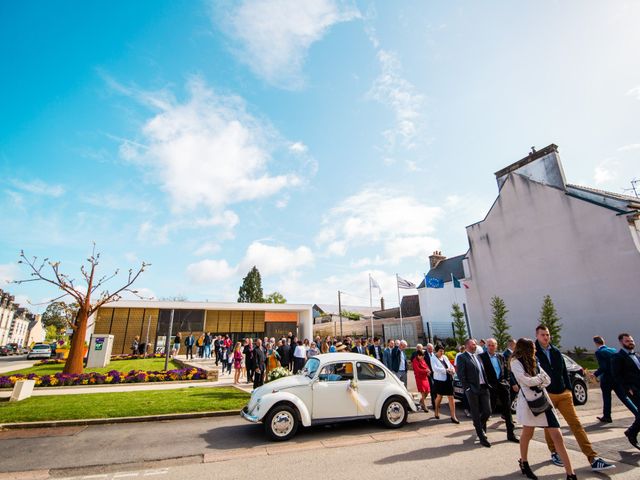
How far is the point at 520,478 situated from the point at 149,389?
509 inches

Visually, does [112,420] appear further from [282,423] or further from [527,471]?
[527,471]

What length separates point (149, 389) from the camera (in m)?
12.6

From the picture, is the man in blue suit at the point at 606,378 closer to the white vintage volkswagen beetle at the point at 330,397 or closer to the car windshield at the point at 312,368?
the white vintage volkswagen beetle at the point at 330,397

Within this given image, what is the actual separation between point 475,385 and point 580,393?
5996 mm

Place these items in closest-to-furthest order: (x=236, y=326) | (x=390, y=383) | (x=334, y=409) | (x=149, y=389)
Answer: (x=334, y=409) → (x=390, y=383) → (x=149, y=389) → (x=236, y=326)

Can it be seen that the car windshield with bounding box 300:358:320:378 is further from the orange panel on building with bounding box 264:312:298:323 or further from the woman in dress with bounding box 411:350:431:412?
the orange panel on building with bounding box 264:312:298:323

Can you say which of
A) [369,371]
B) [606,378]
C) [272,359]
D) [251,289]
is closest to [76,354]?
[272,359]

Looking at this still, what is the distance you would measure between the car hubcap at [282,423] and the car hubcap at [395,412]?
2.41 metres

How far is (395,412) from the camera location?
24.8 ft

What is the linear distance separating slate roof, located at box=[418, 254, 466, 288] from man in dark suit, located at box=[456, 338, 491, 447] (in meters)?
31.0

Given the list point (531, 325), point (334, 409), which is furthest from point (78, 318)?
point (531, 325)

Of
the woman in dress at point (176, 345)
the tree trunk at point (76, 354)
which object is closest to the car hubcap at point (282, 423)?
the tree trunk at point (76, 354)

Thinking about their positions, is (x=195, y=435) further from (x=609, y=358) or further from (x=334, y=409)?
(x=609, y=358)

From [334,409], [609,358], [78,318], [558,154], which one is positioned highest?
[558,154]
